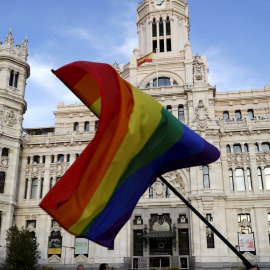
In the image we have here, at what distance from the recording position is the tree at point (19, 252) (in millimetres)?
38938

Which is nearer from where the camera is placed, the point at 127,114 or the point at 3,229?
the point at 127,114

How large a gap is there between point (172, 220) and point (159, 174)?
113ft

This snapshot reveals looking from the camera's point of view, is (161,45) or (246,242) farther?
(161,45)

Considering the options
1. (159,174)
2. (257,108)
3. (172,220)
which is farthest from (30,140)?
(159,174)

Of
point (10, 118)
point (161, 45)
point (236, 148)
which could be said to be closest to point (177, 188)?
point (236, 148)

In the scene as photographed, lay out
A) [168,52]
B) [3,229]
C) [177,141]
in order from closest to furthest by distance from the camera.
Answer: [177,141] → [3,229] → [168,52]

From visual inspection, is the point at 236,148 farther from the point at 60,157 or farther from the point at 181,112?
the point at 60,157

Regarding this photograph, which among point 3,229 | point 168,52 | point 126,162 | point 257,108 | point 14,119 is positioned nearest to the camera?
point 126,162

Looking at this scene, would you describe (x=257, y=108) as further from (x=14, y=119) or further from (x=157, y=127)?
(x=157, y=127)

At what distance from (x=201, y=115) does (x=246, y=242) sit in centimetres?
1652

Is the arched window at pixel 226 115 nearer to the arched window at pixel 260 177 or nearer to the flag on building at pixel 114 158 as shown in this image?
the arched window at pixel 260 177

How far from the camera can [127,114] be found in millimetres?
10711

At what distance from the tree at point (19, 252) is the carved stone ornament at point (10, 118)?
14.5 m

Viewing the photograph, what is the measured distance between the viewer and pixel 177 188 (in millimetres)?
46344
